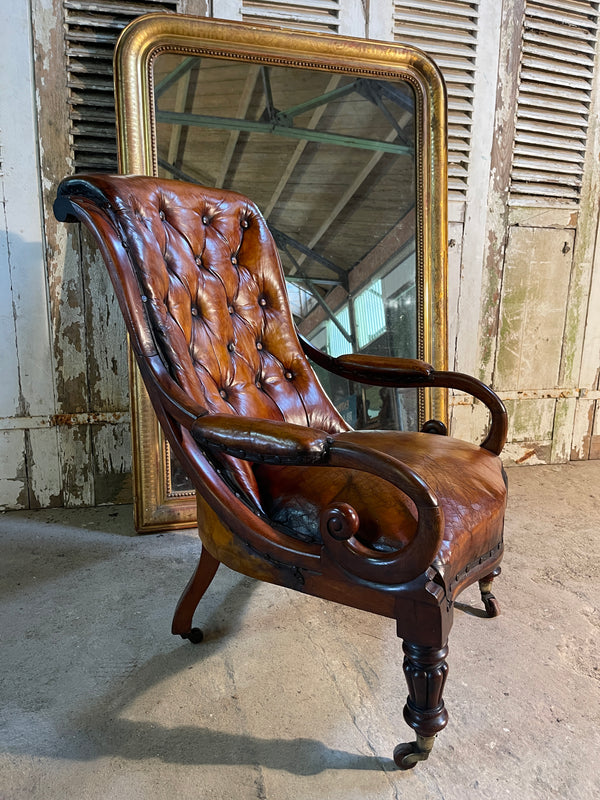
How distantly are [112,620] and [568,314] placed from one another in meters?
2.37

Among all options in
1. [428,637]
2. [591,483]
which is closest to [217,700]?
[428,637]

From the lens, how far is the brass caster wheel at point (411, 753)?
3.30 ft

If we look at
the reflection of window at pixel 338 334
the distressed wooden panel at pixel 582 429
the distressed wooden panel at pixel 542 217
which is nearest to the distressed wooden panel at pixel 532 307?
the distressed wooden panel at pixel 542 217

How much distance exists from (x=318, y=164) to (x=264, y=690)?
1.74 meters

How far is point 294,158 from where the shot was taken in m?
2.12

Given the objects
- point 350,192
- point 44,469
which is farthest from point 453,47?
point 44,469

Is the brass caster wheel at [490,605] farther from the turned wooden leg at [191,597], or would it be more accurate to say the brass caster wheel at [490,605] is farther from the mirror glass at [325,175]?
the mirror glass at [325,175]

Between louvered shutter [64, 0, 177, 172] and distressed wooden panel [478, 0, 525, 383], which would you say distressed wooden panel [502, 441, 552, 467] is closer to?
distressed wooden panel [478, 0, 525, 383]

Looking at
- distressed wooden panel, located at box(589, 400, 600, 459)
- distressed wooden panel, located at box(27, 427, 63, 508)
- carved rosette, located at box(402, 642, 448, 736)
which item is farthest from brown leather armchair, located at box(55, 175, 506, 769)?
distressed wooden panel, located at box(589, 400, 600, 459)

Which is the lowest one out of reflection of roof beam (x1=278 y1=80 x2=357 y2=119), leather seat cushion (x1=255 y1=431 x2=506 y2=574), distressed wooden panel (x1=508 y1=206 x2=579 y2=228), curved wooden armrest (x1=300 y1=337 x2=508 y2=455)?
leather seat cushion (x1=255 y1=431 x2=506 y2=574)

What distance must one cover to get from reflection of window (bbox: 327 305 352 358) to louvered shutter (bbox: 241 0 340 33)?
106cm

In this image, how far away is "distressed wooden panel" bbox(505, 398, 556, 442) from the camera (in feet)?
9.09

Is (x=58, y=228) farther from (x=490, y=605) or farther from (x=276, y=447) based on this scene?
(x=490, y=605)

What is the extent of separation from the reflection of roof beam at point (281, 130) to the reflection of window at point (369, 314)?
0.51 m
